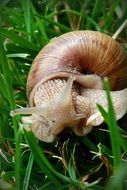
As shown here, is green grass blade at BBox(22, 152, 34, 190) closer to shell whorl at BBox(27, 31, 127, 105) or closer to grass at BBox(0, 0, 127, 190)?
grass at BBox(0, 0, 127, 190)

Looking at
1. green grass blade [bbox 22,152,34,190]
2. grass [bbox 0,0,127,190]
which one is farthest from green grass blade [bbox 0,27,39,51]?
green grass blade [bbox 22,152,34,190]

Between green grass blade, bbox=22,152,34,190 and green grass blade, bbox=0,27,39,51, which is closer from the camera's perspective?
green grass blade, bbox=22,152,34,190

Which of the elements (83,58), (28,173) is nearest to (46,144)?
(28,173)

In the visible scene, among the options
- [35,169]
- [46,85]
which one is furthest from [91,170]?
[46,85]

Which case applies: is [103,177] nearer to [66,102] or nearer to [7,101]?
[66,102]

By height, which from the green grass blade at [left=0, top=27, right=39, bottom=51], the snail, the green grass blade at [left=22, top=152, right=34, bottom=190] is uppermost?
the green grass blade at [left=0, top=27, right=39, bottom=51]

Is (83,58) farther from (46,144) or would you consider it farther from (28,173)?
(28,173)
